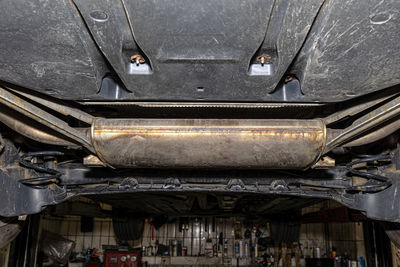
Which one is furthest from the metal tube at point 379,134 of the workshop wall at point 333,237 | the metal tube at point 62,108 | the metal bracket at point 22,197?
the workshop wall at point 333,237

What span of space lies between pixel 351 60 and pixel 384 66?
12 cm

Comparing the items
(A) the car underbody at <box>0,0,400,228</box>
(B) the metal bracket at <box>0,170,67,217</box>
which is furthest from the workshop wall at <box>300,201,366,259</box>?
(B) the metal bracket at <box>0,170,67,217</box>

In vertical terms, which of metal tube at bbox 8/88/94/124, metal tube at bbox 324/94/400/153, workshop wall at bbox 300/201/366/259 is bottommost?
workshop wall at bbox 300/201/366/259

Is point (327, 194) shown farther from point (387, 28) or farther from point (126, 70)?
point (126, 70)

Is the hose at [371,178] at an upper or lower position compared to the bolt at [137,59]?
lower

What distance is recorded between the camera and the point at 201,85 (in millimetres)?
1041

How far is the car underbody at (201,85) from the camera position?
0.77m

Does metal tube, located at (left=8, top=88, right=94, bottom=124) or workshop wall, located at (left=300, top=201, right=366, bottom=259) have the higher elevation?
metal tube, located at (left=8, top=88, right=94, bottom=124)

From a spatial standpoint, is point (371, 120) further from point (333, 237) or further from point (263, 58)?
point (333, 237)

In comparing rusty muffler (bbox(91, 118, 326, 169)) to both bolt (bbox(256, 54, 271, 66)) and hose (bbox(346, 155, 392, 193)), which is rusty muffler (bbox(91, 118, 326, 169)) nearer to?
bolt (bbox(256, 54, 271, 66))

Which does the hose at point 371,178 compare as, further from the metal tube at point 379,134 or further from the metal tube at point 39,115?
the metal tube at point 39,115

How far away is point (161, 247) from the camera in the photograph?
8500 mm

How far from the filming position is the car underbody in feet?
2.52

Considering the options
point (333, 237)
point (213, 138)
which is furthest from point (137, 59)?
point (333, 237)
